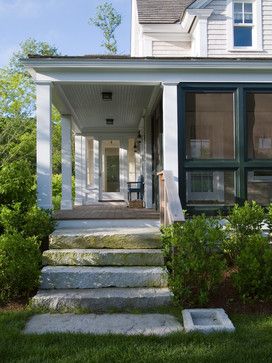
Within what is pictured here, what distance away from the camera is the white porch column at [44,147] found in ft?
22.4

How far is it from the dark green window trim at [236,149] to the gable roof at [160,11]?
491 centimetres

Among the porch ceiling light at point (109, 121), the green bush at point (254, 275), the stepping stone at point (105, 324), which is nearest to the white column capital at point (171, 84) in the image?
the green bush at point (254, 275)

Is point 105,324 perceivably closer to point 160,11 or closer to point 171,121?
point 171,121

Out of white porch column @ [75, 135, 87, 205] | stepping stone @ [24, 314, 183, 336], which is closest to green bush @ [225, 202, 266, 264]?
stepping stone @ [24, 314, 183, 336]

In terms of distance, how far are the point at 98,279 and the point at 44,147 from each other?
8.68 ft

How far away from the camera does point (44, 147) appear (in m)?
6.88

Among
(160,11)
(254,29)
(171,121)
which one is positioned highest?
(160,11)

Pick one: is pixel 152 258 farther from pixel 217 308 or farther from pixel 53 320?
pixel 53 320

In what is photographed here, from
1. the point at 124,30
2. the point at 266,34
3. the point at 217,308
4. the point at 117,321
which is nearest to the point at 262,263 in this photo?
the point at 217,308

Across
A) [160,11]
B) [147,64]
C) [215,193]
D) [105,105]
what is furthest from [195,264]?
[160,11]

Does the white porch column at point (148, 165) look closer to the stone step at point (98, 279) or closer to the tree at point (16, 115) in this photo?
the stone step at point (98, 279)

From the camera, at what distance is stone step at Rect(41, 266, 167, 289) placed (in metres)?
5.17

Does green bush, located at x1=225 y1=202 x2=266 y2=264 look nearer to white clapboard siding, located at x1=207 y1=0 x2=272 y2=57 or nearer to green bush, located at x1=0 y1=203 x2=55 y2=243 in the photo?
green bush, located at x1=0 y1=203 x2=55 y2=243

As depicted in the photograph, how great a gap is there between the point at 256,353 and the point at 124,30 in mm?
31712
